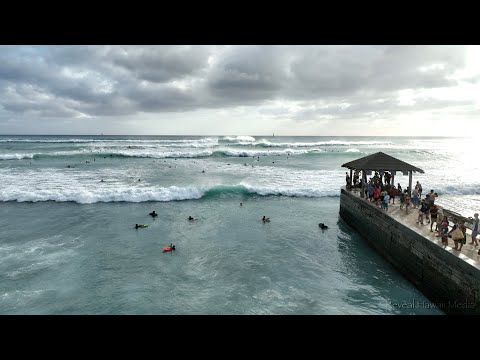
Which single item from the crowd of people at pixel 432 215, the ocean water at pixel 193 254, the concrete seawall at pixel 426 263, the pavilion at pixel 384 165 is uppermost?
the pavilion at pixel 384 165

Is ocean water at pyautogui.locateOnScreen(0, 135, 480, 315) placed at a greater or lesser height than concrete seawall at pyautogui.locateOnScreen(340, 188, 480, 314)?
lesser

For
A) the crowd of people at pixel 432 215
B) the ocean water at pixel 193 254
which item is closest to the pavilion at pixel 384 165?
the crowd of people at pixel 432 215

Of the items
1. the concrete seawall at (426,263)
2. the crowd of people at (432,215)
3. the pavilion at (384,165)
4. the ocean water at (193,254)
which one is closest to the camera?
the concrete seawall at (426,263)

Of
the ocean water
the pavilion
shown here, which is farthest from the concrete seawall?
the pavilion

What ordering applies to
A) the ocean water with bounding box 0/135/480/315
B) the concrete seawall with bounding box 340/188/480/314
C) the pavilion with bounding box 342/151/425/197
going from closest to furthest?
1. the concrete seawall with bounding box 340/188/480/314
2. the ocean water with bounding box 0/135/480/315
3. the pavilion with bounding box 342/151/425/197

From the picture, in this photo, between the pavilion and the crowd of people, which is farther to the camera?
the pavilion

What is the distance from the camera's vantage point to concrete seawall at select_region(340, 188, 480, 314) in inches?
328

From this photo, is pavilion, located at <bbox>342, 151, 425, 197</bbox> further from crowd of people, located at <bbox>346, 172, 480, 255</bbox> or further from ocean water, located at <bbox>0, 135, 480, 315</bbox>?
ocean water, located at <bbox>0, 135, 480, 315</bbox>

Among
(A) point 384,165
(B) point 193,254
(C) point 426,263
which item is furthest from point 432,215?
(B) point 193,254

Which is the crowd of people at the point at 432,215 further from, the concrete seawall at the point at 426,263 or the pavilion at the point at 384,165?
the pavilion at the point at 384,165

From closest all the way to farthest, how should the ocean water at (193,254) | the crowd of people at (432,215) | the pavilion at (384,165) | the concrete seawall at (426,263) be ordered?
1. the concrete seawall at (426,263)
2. the crowd of people at (432,215)
3. the ocean water at (193,254)
4. the pavilion at (384,165)

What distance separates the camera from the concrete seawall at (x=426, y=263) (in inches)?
328

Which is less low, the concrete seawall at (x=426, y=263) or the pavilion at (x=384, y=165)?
the pavilion at (x=384, y=165)

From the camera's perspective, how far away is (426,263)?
10.3 metres
